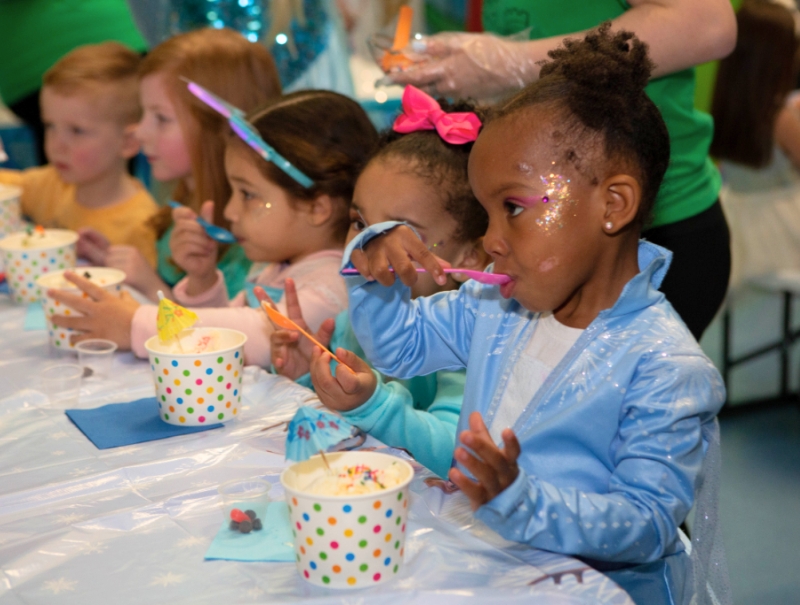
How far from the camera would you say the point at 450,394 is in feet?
4.49

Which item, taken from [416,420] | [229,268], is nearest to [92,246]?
[229,268]

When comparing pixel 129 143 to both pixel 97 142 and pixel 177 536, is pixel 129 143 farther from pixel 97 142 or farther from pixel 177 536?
pixel 177 536

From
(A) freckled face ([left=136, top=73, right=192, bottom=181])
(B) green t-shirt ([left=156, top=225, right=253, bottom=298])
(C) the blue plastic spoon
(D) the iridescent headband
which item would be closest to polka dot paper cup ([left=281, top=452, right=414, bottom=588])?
(D) the iridescent headband

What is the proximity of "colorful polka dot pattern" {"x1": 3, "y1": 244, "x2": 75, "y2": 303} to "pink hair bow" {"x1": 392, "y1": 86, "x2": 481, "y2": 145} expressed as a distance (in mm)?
798

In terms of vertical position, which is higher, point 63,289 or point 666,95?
point 666,95

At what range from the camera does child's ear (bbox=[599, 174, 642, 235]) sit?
39.5 inches

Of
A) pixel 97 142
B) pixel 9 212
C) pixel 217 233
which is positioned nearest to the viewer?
pixel 217 233

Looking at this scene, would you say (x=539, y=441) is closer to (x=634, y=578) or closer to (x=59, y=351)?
(x=634, y=578)

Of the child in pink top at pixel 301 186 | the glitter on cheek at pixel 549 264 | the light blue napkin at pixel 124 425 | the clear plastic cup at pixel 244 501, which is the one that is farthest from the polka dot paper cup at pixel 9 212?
the glitter on cheek at pixel 549 264

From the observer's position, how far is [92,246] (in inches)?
86.5

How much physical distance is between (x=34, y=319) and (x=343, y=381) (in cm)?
88

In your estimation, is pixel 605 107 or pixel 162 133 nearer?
pixel 605 107

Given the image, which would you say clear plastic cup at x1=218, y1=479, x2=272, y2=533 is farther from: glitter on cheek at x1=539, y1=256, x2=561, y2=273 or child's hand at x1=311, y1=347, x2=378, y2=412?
glitter on cheek at x1=539, y1=256, x2=561, y2=273

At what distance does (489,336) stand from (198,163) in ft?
4.18
